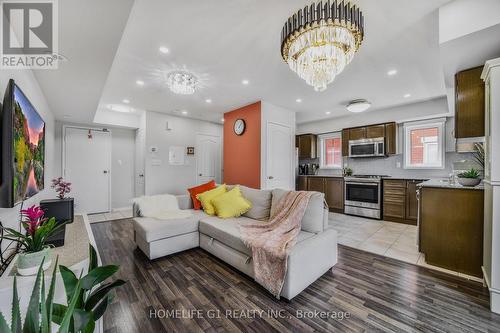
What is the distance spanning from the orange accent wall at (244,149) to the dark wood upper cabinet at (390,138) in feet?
10.1

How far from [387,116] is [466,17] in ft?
11.6

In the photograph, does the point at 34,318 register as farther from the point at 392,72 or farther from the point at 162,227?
the point at 392,72

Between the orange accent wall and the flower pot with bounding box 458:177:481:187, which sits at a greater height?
the orange accent wall

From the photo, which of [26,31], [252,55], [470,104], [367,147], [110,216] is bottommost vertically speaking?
[110,216]

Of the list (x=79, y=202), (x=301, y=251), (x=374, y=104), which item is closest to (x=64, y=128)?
(x=79, y=202)

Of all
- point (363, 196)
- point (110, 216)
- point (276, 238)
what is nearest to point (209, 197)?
point (276, 238)

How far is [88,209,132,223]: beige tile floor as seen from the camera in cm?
449

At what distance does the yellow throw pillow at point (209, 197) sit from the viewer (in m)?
3.14

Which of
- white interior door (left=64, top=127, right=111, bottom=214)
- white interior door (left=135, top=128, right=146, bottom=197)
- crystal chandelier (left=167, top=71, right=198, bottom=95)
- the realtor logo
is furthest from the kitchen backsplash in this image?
white interior door (left=64, top=127, right=111, bottom=214)

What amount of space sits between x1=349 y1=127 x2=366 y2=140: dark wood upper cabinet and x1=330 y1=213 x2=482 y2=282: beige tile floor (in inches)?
79.5

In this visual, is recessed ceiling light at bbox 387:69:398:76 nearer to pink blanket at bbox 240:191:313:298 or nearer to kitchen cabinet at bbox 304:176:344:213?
pink blanket at bbox 240:191:313:298

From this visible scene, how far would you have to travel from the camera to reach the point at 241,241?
7.08 ft

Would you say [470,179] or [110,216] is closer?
[470,179]

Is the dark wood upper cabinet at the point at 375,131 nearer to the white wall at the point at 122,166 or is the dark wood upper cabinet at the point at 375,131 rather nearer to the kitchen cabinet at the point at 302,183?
the kitchen cabinet at the point at 302,183
